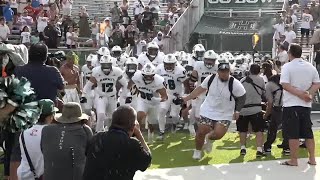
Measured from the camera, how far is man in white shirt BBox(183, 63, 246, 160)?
31.3 feet

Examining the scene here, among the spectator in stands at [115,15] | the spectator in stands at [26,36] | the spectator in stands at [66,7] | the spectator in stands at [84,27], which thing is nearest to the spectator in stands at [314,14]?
the spectator in stands at [115,15]

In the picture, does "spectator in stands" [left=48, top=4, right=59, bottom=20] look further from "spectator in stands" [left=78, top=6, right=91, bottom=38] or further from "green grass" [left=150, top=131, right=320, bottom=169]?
"green grass" [left=150, top=131, right=320, bottom=169]

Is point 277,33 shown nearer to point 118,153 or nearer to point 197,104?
point 197,104

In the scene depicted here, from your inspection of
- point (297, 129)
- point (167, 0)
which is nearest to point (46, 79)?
point (297, 129)

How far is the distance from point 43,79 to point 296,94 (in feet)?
11.8

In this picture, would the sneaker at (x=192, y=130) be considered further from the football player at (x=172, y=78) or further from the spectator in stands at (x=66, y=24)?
the spectator in stands at (x=66, y=24)

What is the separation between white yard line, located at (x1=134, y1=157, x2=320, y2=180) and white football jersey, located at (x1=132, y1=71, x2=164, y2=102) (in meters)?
2.59

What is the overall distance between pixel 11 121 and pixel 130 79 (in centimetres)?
837

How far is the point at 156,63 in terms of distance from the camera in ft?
44.3

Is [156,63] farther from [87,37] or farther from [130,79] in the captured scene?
[87,37]

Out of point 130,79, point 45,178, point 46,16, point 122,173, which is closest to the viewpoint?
point 122,173

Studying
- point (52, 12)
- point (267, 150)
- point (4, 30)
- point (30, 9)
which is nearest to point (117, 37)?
point (52, 12)

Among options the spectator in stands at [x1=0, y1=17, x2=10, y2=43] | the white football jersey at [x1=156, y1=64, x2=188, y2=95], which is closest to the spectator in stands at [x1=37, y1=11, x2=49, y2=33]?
the spectator in stands at [x1=0, y1=17, x2=10, y2=43]

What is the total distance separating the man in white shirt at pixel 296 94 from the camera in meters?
8.66
